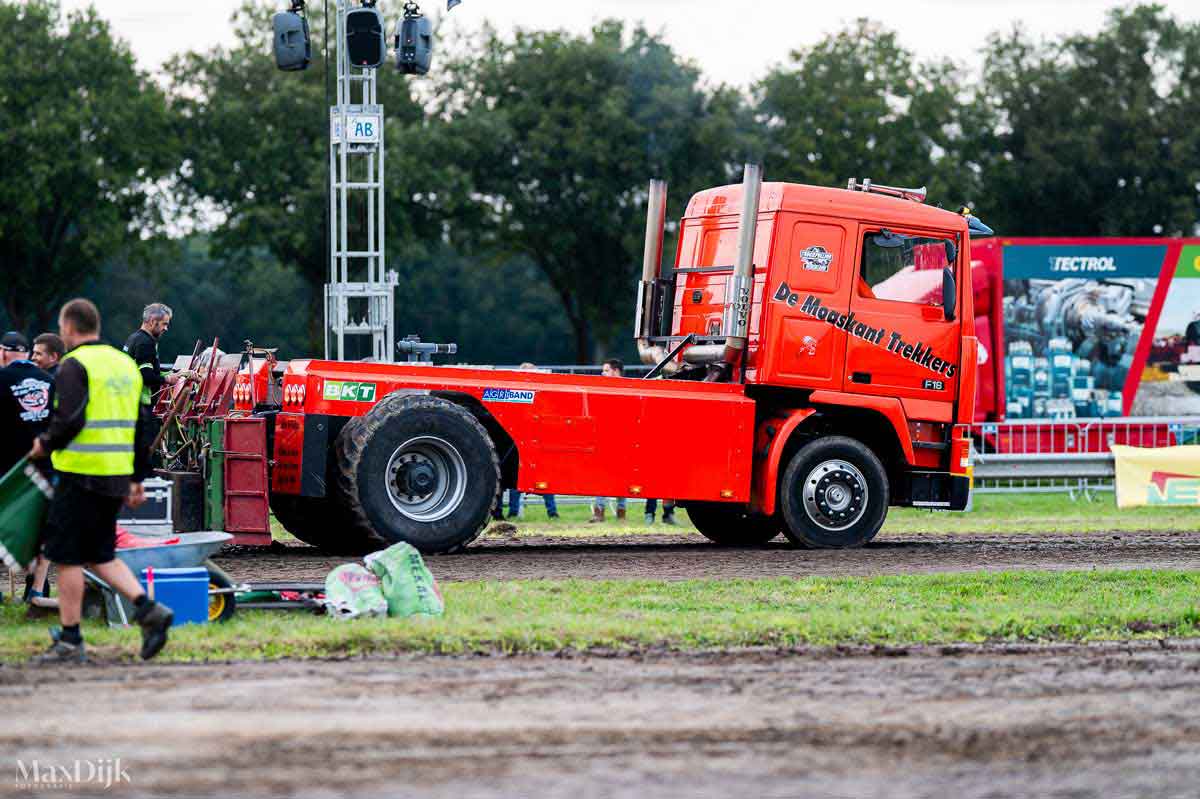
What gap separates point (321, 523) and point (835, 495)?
4.58 meters

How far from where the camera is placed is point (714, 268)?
16.3 meters

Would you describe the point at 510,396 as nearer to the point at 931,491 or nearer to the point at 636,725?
the point at 931,491

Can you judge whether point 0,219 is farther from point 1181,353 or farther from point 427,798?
point 427,798

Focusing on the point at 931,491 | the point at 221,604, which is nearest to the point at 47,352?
the point at 221,604

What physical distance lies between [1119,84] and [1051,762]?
57748 mm

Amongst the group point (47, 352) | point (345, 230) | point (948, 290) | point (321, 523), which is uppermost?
point (345, 230)

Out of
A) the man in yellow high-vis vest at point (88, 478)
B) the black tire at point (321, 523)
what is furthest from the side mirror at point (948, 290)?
the man in yellow high-vis vest at point (88, 478)

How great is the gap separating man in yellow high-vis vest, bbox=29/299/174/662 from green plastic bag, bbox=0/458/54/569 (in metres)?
0.53

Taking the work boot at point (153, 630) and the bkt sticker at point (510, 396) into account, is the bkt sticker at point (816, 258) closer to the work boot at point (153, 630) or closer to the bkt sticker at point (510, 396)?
the bkt sticker at point (510, 396)

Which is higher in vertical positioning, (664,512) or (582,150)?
(582,150)

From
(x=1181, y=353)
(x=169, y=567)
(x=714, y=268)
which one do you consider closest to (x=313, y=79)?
(x=1181, y=353)

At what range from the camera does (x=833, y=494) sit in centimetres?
1631

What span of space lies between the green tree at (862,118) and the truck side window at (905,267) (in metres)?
41.0

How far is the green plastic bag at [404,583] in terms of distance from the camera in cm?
1066
